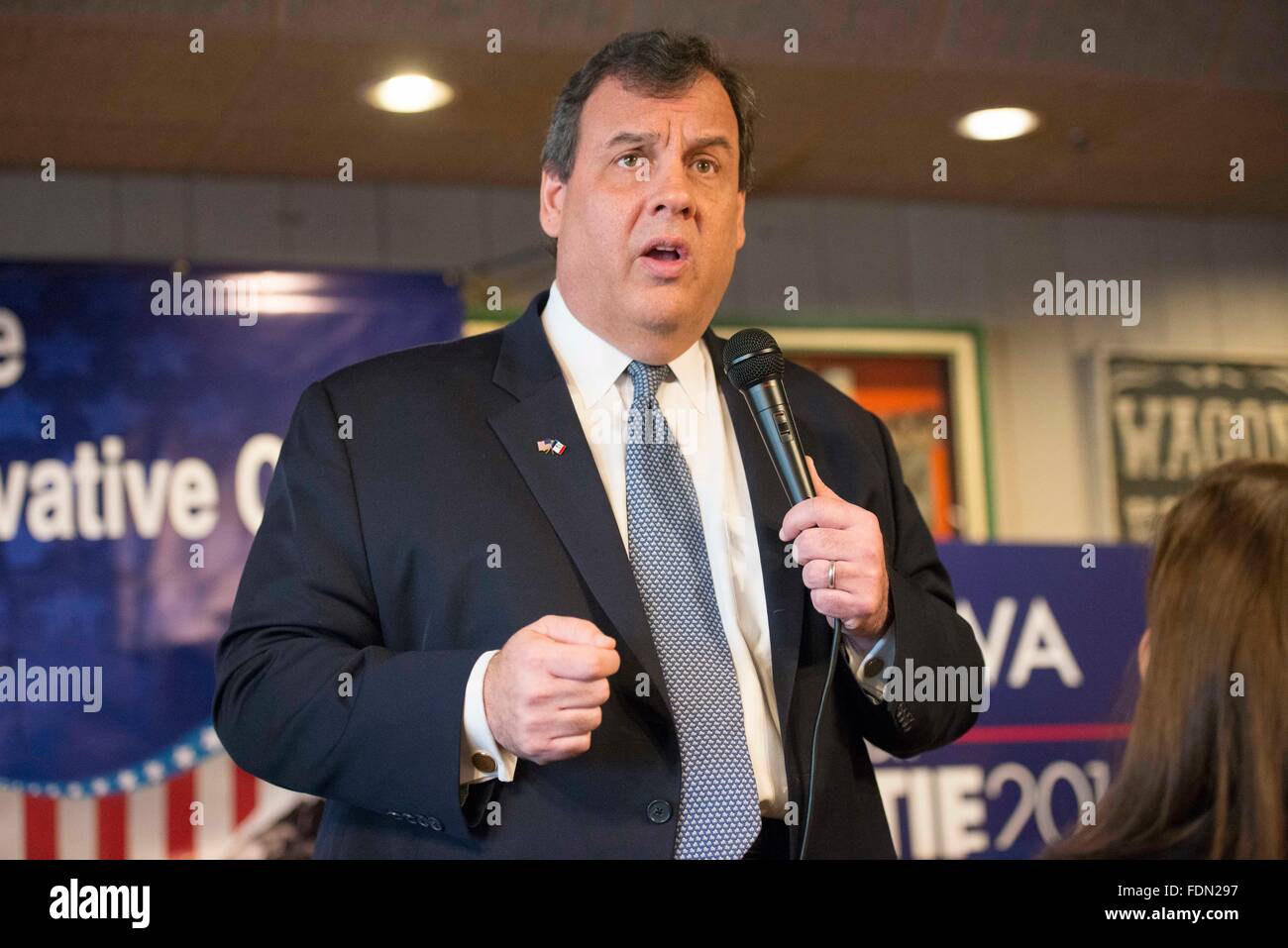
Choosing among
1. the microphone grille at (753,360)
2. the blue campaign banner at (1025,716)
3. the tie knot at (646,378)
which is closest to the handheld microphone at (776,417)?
the microphone grille at (753,360)

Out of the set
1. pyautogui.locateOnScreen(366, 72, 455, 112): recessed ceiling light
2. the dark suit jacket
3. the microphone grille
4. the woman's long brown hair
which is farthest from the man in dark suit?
pyautogui.locateOnScreen(366, 72, 455, 112): recessed ceiling light

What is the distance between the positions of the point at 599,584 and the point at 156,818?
2.19 metres

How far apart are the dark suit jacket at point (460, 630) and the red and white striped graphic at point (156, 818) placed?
1.82 meters

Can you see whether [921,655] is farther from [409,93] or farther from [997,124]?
[997,124]

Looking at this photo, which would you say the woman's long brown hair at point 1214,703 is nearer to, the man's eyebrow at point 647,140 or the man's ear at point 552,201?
the man's eyebrow at point 647,140

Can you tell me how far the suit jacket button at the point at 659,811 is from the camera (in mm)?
1515

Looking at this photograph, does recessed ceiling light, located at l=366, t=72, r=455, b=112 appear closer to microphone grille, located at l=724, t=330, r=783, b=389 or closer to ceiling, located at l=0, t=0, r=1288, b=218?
ceiling, located at l=0, t=0, r=1288, b=218

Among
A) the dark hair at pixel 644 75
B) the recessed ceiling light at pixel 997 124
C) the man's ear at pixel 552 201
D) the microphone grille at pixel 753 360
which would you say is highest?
the recessed ceiling light at pixel 997 124

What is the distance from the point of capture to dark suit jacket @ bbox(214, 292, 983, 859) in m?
1.50

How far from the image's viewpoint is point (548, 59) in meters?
3.41

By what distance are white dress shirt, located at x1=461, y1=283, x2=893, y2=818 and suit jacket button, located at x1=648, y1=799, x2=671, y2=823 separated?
102 millimetres
